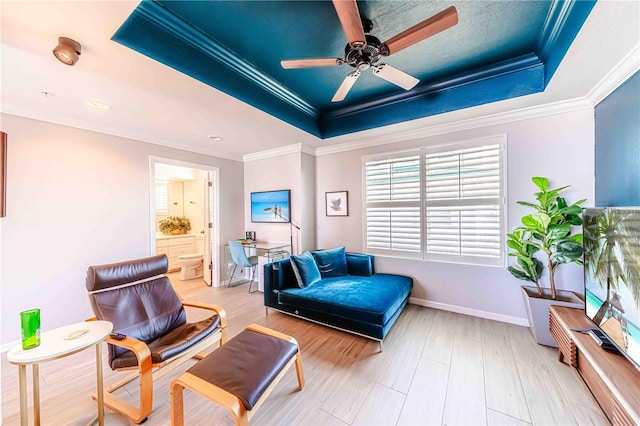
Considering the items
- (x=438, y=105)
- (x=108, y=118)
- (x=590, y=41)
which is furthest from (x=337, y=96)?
(x=108, y=118)

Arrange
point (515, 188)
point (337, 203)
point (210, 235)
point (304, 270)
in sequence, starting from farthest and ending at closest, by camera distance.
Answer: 1. point (210, 235)
2. point (337, 203)
3. point (304, 270)
4. point (515, 188)

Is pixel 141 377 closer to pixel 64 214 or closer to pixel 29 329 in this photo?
pixel 29 329

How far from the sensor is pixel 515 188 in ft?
8.68

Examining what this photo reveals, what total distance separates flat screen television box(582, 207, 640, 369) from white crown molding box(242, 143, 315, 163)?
3.31 m

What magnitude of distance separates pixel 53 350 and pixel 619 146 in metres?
4.16

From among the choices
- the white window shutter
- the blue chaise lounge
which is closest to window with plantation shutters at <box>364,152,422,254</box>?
the white window shutter

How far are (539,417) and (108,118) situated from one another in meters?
4.73

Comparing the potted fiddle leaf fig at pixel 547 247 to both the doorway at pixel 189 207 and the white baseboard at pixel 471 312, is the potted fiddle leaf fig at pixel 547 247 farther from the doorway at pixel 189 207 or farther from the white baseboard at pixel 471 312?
the doorway at pixel 189 207

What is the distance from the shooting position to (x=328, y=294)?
264 cm

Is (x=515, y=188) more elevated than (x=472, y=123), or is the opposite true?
(x=472, y=123)

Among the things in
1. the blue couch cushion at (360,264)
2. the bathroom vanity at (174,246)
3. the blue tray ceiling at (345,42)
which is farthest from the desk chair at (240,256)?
the blue tray ceiling at (345,42)

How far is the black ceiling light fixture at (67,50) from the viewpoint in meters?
1.46

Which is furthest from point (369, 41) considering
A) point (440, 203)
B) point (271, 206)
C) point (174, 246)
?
point (174, 246)

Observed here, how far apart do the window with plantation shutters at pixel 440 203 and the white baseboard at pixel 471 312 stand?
60 centimetres
